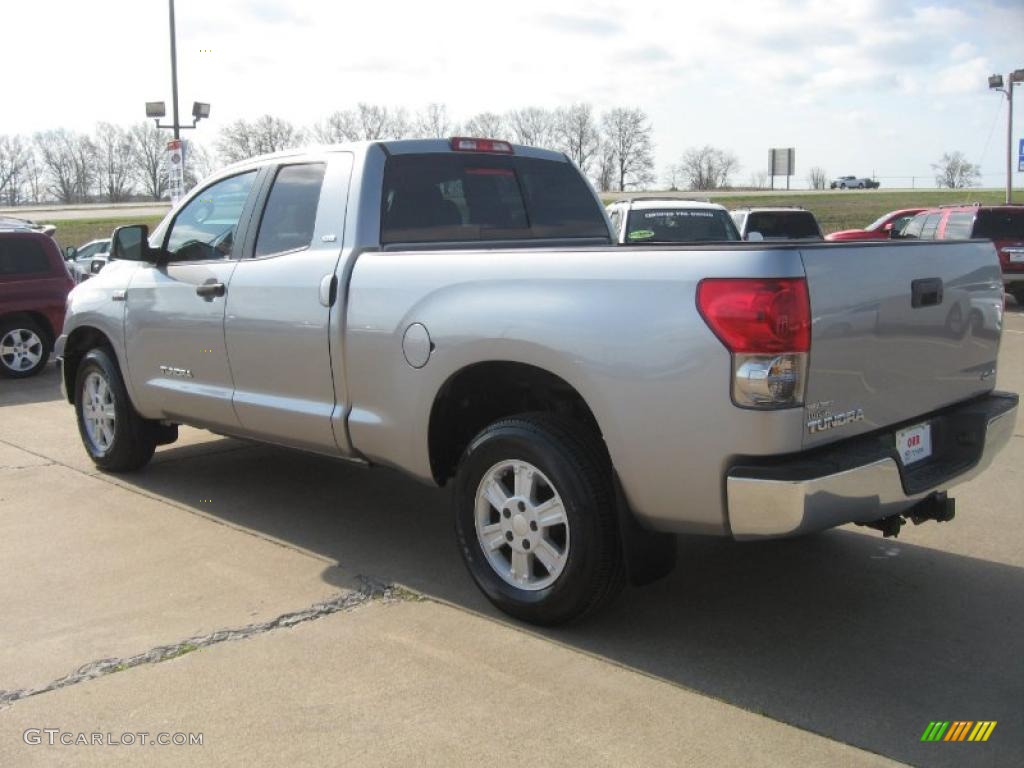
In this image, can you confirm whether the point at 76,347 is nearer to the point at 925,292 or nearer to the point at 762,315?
the point at 762,315

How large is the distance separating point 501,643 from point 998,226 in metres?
16.3

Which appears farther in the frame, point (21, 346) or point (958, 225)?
point (958, 225)

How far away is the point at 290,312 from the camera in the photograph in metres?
Answer: 4.89

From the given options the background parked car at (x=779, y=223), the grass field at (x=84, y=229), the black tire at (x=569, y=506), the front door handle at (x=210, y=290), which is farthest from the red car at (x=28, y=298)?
the grass field at (x=84, y=229)

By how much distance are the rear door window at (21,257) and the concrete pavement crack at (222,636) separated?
865 cm

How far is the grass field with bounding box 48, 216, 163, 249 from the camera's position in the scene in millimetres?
41844

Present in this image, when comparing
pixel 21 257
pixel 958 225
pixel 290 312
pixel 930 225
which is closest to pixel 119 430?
pixel 290 312

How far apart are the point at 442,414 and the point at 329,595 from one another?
3.05ft

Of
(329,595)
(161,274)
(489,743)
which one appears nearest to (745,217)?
(161,274)

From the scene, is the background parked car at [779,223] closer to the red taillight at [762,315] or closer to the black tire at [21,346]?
the black tire at [21,346]

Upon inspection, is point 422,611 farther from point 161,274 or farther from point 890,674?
point 161,274

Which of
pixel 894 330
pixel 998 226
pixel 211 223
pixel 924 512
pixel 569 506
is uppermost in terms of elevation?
pixel 998 226

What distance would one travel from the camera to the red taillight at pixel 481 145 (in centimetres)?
525

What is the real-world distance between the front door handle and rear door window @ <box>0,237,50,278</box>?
7.12 meters
